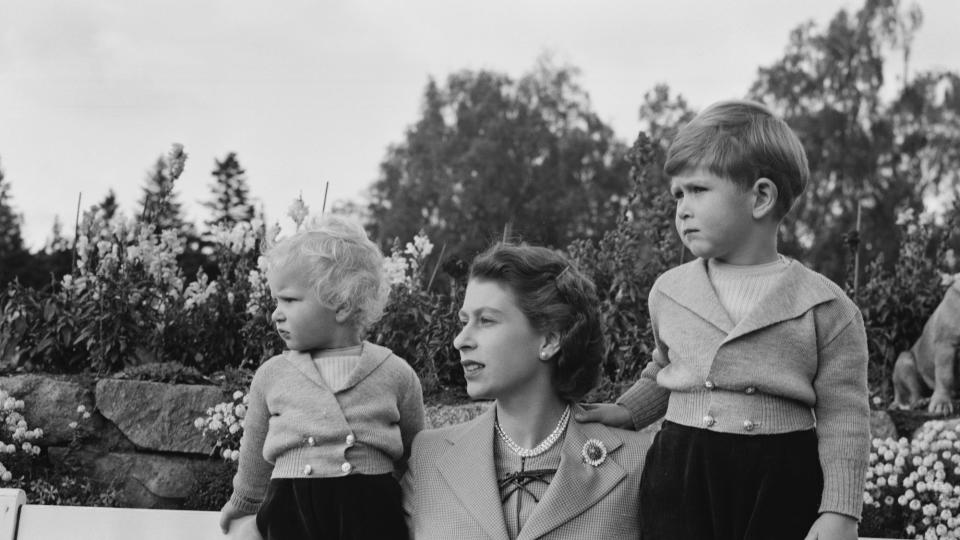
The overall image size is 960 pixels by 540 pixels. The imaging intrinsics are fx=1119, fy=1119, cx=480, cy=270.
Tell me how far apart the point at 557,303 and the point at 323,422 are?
676 mm

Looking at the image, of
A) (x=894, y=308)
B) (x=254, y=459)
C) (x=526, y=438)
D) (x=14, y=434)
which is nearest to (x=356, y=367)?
(x=254, y=459)

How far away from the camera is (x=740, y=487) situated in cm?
245

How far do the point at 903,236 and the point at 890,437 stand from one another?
2.61 m

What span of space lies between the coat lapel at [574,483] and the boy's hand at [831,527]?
0.52 meters

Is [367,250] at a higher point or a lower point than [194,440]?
higher

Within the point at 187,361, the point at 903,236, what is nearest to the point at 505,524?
the point at 187,361

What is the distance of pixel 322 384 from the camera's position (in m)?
2.94

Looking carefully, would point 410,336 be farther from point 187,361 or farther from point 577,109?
point 577,109

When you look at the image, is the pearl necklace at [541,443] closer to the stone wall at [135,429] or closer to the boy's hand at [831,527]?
the boy's hand at [831,527]

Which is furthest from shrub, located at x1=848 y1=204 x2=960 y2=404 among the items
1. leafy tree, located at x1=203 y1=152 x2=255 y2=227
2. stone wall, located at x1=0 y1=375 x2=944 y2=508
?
leafy tree, located at x1=203 y1=152 x2=255 y2=227

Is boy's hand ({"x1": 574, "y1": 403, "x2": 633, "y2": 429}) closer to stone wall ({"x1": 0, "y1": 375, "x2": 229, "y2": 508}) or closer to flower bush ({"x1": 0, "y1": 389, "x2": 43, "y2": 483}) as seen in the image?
stone wall ({"x1": 0, "y1": 375, "x2": 229, "y2": 508})

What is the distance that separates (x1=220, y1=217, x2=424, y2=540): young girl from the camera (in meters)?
2.83

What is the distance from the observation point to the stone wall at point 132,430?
520cm

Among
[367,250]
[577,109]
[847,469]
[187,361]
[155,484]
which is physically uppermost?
[577,109]
